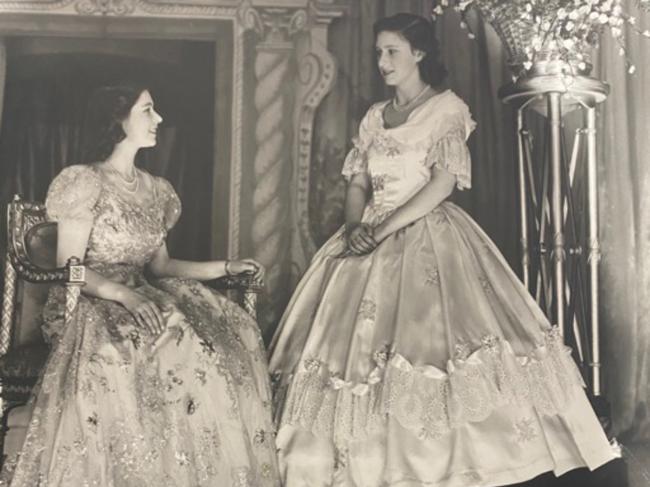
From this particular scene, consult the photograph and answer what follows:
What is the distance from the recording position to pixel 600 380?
3.26 metres

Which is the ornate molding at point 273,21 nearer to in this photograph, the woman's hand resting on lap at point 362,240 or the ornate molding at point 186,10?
the ornate molding at point 186,10

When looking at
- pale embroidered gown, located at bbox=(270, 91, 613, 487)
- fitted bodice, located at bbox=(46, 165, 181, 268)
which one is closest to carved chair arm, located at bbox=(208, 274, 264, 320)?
pale embroidered gown, located at bbox=(270, 91, 613, 487)

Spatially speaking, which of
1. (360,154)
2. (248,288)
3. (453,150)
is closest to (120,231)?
(248,288)

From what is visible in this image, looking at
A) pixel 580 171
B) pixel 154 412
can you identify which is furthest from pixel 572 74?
pixel 154 412

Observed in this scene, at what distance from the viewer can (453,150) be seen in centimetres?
306

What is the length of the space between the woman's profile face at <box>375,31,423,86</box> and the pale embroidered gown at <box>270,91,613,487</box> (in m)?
0.29

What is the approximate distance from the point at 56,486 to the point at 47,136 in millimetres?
1623

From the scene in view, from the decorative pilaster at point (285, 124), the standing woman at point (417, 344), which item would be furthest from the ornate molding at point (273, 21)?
the standing woman at point (417, 344)

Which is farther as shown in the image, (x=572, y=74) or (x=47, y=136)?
(x=47, y=136)

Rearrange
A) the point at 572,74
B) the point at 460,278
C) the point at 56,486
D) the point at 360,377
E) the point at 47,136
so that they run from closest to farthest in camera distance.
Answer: the point at 56,486 → the point at 360,377 → the point at 460,278 → the point at 572,74 → the point at 47,136

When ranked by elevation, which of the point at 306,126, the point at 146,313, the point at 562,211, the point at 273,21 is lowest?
the point at 146,313

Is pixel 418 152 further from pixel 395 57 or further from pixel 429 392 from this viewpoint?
pixel 429 392

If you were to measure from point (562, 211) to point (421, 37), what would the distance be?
81cm

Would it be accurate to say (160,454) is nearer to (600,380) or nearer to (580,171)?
(600,380)
